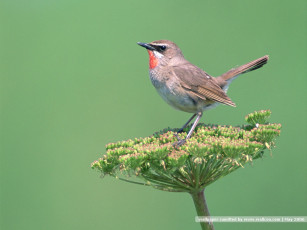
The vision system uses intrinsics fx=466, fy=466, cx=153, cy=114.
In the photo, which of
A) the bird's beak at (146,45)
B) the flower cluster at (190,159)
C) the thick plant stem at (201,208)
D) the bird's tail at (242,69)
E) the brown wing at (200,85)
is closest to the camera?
the flower cluster at (190,159)

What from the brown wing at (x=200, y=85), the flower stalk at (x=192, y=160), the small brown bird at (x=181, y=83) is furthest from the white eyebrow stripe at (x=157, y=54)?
the flower stalk at (x=192, y=160)

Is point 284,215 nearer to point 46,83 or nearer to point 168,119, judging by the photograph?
point 168,119

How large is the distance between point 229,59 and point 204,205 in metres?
4.76

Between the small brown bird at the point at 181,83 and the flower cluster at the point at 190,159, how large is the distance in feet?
4.37

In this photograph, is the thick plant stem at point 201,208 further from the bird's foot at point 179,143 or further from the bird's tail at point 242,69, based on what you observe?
the bird's tail at point 242,69

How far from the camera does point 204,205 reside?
4.23m

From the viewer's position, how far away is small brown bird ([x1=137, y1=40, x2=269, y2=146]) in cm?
582

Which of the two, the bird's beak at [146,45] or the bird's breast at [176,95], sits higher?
the bird's beak at [146,45]

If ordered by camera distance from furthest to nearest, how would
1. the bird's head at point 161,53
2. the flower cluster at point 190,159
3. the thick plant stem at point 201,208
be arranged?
the bird's head at point 161,53 → the thick plant stem at point 201,208 → the flower cluster at point 190,159

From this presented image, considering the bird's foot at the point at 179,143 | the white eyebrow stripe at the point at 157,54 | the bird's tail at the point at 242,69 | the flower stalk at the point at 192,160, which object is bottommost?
the flower stalk at the point at 192,160

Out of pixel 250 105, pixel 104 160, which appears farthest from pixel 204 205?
pixel 250 105

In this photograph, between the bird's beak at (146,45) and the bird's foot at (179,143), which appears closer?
the bird's foot at (179,143)

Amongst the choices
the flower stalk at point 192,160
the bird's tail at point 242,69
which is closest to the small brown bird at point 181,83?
the bird's tail at point 242,69

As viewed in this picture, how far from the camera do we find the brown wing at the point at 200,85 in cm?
573
